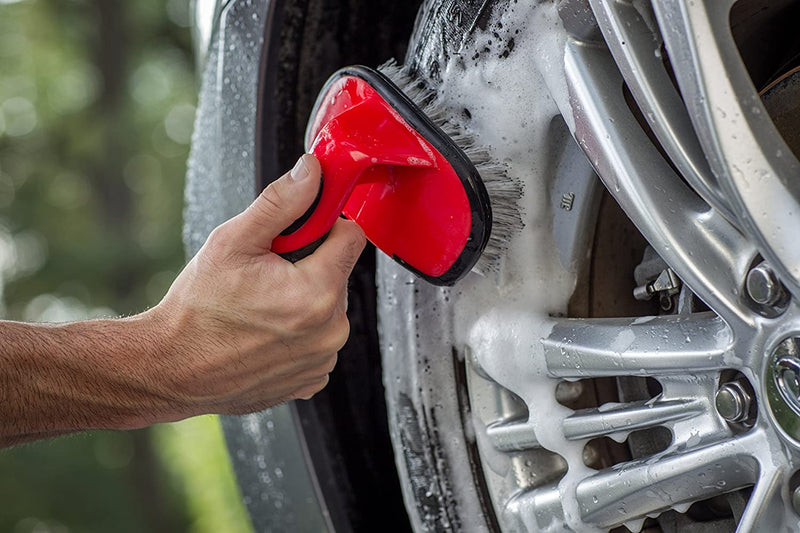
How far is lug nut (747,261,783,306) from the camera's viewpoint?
76 centimetres

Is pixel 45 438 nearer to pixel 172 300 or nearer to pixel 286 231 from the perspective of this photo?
pixel 172 300

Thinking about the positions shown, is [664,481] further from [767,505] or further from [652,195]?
[652,195]

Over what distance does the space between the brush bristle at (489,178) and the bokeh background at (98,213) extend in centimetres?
773

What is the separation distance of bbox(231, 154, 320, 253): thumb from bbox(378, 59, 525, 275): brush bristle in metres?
0.16

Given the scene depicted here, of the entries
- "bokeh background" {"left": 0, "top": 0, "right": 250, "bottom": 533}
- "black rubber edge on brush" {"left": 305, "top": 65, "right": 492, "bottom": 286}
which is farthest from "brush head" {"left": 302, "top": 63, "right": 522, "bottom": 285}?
"bokeh background" {"left": 0, "top": 0, "right": 250, "bottom": 533}

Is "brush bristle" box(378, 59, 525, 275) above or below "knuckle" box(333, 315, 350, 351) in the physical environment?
above

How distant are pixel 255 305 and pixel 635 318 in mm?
398

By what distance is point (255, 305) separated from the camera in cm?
101

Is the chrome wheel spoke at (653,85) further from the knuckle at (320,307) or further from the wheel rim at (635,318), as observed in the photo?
the knuckle at (320,307)

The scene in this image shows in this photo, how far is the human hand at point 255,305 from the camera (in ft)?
3.27

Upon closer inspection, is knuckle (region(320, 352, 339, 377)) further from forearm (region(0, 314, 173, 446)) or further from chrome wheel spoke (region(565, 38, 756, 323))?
chrome wheel spoke (region(565, 38, 756, 323))

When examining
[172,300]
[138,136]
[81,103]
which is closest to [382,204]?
[172,300]

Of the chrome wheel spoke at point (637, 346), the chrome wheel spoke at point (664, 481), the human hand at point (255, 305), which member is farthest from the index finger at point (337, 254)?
the chrome wheel spoke at point (664, 481)

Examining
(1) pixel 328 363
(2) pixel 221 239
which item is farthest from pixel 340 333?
(2) pixel 221 239
